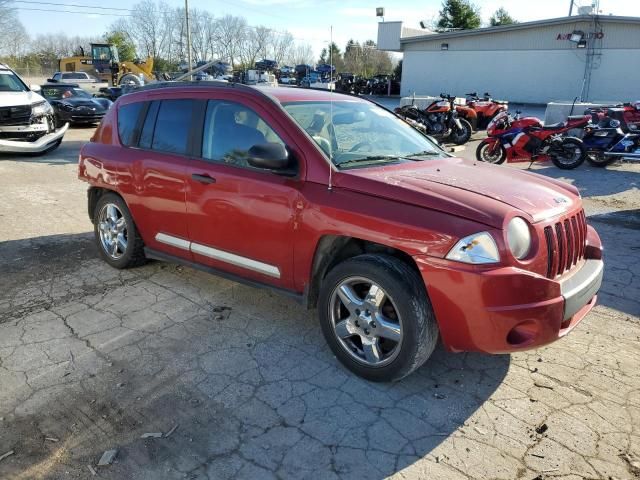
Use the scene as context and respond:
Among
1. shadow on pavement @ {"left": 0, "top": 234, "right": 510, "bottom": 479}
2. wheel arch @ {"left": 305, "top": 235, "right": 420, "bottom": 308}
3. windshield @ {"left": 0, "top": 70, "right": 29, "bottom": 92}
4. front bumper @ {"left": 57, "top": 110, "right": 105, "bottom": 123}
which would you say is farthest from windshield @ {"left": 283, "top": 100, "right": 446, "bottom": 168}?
front bumper @ {"left": 57, "top": 110, "right": 105, "bottom": 123}

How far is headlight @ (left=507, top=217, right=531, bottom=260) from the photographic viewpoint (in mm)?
2797

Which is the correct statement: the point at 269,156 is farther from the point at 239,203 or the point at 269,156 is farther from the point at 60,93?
the point at 60,93

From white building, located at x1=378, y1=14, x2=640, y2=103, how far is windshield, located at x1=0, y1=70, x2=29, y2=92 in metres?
26.5

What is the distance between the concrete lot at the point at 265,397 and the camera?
257 cm

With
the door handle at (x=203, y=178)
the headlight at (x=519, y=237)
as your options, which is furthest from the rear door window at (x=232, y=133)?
the headlight at (x=519, y=237)

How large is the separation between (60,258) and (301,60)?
2645 inches

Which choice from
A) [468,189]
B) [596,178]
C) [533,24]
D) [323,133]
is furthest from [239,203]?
[533,24]

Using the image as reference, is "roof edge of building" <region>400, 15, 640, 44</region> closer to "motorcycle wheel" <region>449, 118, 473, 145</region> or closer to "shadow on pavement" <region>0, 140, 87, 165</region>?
"motorcycle wheel" <region>449, 118, 473, 145</region>

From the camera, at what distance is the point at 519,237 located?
9.32 ft

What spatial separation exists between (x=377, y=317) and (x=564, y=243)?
122 cm

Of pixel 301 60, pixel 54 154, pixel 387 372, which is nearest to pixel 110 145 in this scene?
pixel 387 372

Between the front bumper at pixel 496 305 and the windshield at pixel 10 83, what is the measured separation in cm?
1279

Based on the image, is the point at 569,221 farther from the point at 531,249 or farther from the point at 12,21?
the point at 12,21

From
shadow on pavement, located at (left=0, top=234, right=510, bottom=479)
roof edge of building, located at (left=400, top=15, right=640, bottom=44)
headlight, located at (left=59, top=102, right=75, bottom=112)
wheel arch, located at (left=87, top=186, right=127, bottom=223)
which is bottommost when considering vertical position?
shadow on pavement, located at (left=0, top=234, right=510, bottom=479)
